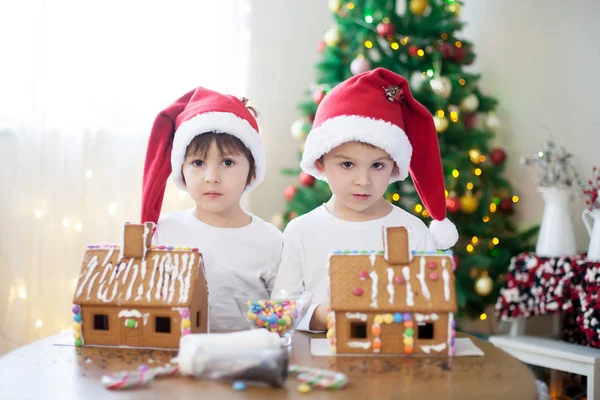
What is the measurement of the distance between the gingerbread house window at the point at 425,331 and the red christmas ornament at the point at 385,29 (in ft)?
6.49

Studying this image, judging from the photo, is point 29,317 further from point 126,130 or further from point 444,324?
point 444,324

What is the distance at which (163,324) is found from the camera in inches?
52.9

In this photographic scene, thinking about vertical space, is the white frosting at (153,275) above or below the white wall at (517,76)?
below

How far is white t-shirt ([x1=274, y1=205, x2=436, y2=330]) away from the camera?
1.56 m

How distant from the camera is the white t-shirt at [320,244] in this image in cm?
156

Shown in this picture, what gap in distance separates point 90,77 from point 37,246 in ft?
2.71

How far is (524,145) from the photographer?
142 inches

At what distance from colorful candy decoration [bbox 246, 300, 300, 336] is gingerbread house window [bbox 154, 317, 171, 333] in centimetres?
19

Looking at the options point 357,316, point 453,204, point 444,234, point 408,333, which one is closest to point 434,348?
point 408,333

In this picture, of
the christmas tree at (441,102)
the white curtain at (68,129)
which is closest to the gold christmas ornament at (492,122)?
the christmas tree at (441,102)

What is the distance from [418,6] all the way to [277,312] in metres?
2.23

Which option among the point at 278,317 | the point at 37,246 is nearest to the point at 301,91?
the point at 37,246

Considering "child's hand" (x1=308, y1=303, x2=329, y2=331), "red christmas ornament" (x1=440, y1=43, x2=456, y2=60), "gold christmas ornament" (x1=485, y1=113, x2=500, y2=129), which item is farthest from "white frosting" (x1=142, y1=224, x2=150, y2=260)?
"gold christmas ornament" (x1=485, y1=113, x2=500, y2=129)

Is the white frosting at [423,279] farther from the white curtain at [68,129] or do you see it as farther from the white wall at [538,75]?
the white wall at [538,75]
